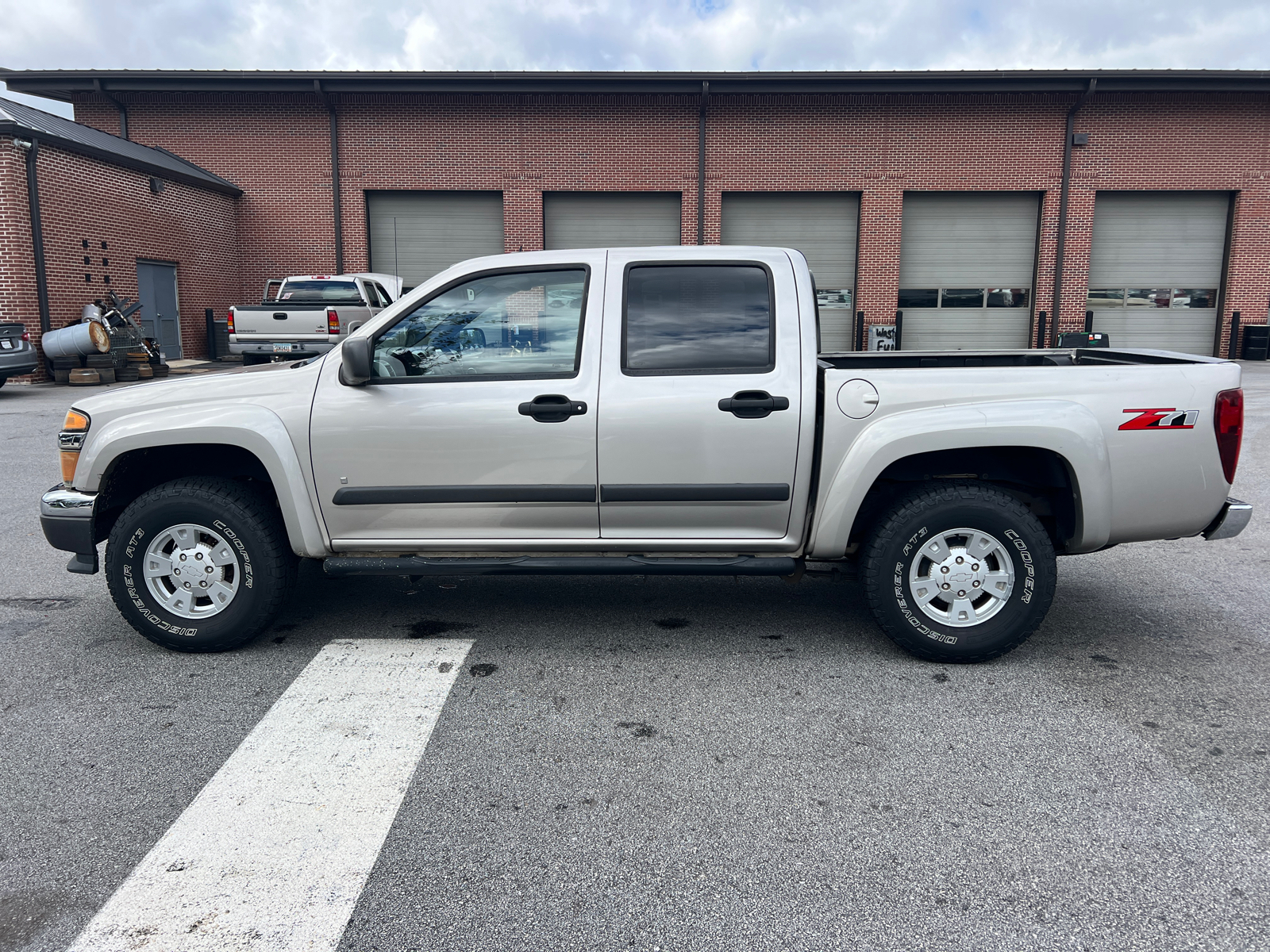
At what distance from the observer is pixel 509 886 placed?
8.46ft

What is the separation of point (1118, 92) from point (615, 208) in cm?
1302

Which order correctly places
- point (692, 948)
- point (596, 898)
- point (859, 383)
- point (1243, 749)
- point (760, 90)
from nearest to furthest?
point (692, 948), point (596, 898), point (1243, 749), point (859, 383), point (760, 90)

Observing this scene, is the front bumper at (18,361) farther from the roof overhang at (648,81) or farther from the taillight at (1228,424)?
the taillight at (1228,424)

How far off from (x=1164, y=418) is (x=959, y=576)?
1.11 metres

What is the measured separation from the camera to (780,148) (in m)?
23.7

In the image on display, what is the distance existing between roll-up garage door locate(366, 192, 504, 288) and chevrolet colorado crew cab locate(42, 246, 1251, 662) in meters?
21.0

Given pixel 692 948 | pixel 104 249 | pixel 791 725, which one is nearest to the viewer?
pixel 692 948

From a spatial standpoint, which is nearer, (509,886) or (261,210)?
(509,886)

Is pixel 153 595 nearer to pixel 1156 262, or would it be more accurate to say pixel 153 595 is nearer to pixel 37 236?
pixel 37 236

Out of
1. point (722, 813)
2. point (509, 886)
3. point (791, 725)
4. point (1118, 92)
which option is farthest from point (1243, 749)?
point (1118, 92)

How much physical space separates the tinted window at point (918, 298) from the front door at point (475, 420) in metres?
21.7

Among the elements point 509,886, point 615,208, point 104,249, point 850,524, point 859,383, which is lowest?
point 509,886

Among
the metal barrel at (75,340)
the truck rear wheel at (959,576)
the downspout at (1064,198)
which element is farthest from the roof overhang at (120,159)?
the downspout at (1064,198)

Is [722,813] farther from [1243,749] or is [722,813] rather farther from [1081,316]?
[1081,316]
